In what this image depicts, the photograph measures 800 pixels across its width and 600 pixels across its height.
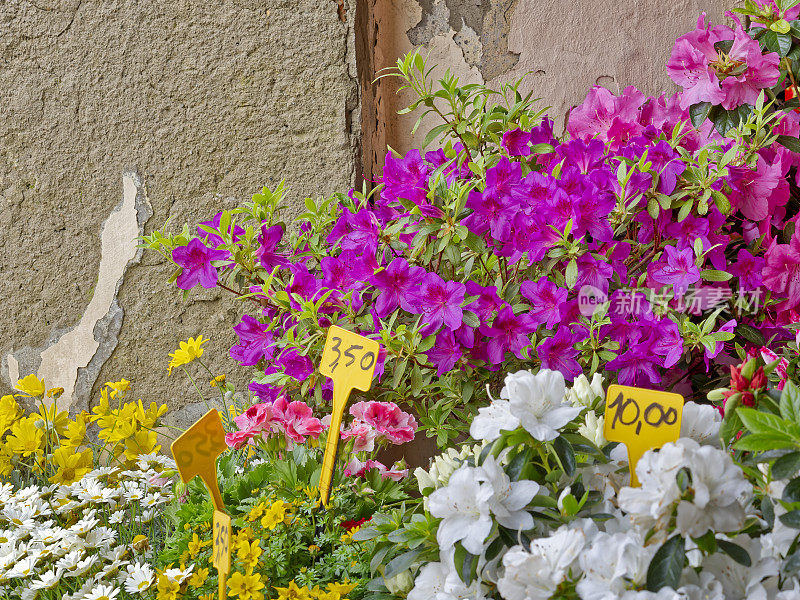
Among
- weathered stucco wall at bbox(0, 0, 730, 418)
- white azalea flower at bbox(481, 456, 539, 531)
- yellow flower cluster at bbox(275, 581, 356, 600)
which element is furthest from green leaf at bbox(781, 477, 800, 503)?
weathered stucco wall at bbox(0, 0, 730, 418)

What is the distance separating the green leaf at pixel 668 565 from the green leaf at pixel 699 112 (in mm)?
1094

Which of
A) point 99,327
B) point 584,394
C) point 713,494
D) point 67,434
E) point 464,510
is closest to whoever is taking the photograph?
point 713,494

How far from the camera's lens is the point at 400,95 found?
75.8 inches

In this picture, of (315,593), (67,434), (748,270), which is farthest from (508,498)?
(67,434)

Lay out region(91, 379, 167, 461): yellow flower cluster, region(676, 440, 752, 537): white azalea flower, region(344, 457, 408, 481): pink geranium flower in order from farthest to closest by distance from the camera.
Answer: region(91, 379, 167, 461): yellow flower cluster, region(344, 457, 408, 481): pink geranium flower, region(676, 440, 752, 537): white azalea flower

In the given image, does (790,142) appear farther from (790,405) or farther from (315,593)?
(315,593)

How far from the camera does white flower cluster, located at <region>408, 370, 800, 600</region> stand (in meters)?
0.58

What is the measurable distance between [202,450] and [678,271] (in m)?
0.90

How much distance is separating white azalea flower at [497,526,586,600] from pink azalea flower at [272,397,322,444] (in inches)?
26.2

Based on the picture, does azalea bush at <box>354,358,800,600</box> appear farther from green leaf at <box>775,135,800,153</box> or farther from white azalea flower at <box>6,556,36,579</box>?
green leaf at <box>775,135,800,153</box>

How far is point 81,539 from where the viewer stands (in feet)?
3.84

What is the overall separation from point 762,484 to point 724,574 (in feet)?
0.33

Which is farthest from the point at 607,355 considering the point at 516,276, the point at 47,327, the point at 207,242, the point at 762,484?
the point at 47,327

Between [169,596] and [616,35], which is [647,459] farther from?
[616,35]
